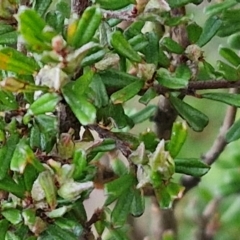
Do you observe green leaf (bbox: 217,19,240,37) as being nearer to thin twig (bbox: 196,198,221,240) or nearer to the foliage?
the foliage

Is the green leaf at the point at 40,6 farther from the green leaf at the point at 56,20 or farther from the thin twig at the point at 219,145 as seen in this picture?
the thin twig at the point at 219,145

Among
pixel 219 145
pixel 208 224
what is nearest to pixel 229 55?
pixel 219 145

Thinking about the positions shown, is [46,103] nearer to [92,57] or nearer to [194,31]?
[92,57]

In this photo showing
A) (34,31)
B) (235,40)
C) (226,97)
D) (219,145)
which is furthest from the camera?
(219,145)

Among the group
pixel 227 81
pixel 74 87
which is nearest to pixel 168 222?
pixel 227 81

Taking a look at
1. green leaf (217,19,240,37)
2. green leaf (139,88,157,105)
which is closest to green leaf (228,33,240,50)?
green leaf (217,19,240,37)

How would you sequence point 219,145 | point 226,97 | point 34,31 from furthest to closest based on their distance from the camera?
point 219,145 → point 226,97 → point 34,31
